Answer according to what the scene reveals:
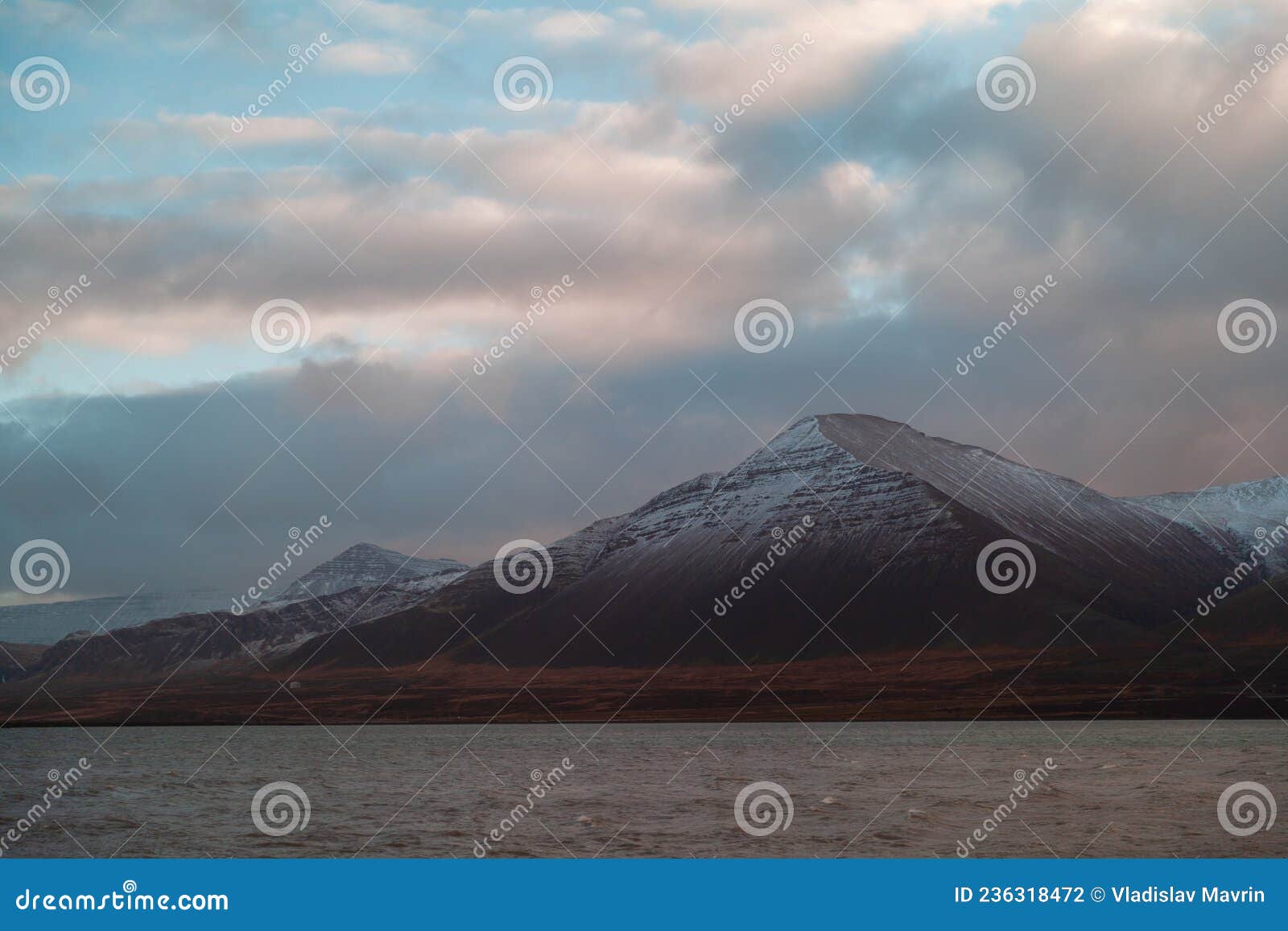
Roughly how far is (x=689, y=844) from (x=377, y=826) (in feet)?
68.2

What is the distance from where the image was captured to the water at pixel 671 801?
198 feet

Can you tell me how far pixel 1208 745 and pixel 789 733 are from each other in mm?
70943

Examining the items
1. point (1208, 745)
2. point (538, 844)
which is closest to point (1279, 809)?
point (538, 844)

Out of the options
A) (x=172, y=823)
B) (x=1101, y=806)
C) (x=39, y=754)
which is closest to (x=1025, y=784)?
(x=1101, y=806)

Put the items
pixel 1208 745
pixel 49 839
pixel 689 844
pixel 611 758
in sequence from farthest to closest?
pixel 1208 745, pixel 611 758, pixel 49 839, pixel 689 844

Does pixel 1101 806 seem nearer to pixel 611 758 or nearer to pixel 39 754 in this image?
pixel 611 758

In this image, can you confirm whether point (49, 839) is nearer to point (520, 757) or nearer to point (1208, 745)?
point (520, 757)

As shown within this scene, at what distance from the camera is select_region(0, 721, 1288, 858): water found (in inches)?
2379

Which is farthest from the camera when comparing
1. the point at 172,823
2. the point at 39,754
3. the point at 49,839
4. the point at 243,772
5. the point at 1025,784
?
the point at 39,754

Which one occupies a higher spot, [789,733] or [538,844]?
[538,844]

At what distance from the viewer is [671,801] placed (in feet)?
268

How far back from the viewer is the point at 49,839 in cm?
6762

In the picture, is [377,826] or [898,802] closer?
[377,826]

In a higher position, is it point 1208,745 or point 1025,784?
point 1025,784
